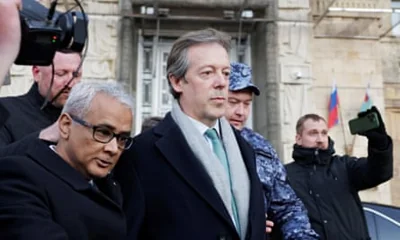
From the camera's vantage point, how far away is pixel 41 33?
1.62 m

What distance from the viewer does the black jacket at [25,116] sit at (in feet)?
8.24

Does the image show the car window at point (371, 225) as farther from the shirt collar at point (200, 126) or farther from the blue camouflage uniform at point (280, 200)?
the shirt collar at point (200, 126)

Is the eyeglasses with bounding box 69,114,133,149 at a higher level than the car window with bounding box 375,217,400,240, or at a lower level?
higher

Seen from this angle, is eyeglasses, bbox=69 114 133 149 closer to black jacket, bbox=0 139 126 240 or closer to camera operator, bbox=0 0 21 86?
black jacket, bbox=0 139 126 240

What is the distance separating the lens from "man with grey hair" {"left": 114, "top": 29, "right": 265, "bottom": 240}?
6.84 ft

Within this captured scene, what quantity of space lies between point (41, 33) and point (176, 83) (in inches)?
32.9

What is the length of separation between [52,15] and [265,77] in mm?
8359

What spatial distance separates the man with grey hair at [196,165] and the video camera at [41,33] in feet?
2.06

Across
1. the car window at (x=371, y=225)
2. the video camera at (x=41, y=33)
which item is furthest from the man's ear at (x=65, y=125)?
the car window at (x=371, y=225)

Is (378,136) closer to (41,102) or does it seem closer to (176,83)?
(176,83)

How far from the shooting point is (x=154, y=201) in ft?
6.97

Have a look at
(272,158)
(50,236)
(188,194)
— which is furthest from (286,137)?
(50,236)

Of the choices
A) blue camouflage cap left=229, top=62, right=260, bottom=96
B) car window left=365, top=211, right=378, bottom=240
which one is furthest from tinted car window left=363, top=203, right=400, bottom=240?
blue camouflage cap left=229, top=62, right=260, bottom=96

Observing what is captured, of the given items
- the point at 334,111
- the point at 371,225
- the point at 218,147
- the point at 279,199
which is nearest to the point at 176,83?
the point at 218,147
